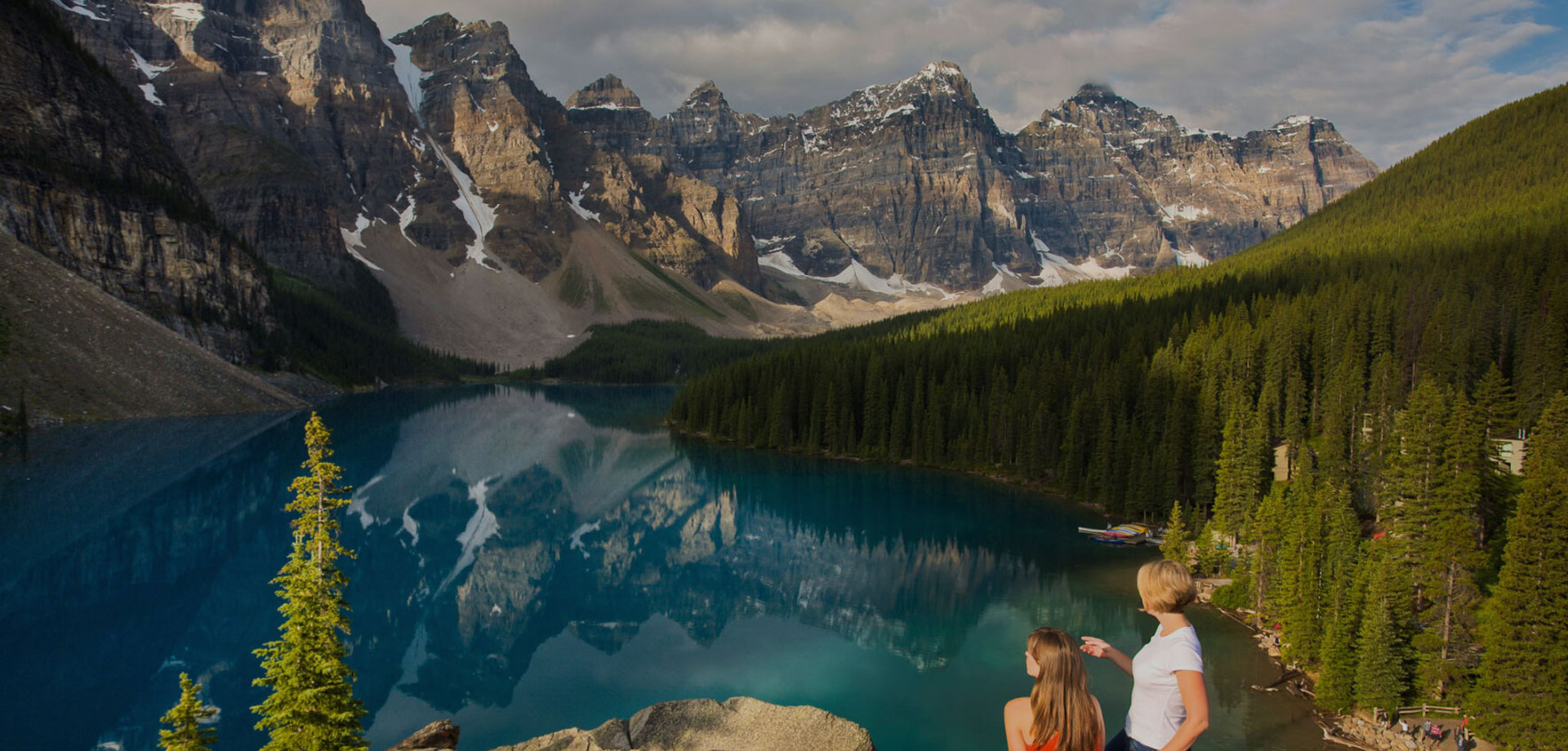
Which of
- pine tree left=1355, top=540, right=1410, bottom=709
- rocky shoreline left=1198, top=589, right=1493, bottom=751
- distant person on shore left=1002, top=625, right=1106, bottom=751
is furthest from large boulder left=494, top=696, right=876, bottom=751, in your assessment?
pine tree left=1355, top=540, right=1410, bottom=709

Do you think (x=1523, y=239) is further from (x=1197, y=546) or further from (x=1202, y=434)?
(x=1197, y=546)

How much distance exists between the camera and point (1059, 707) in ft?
19.2

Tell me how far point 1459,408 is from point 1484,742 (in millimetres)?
13223

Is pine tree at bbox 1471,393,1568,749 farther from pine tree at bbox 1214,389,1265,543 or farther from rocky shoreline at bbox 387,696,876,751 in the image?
pine tree at bbox 1214,389,1265,543

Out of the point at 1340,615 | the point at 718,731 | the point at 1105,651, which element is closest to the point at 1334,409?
the point at 1340,615

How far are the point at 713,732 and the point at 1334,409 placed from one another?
4437 centimetres

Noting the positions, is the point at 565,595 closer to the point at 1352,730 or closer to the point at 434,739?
the point at 434,739

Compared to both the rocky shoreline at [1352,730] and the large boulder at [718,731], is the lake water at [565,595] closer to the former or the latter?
the rocky shoreline at [1352,730]

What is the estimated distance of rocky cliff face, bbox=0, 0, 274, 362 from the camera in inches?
3809

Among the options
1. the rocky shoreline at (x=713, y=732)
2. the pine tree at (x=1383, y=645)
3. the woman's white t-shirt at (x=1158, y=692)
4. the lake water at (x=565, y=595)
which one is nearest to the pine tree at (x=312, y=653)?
the rocky shoreline at (x=713, y=732)

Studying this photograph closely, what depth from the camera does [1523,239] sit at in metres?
63.4

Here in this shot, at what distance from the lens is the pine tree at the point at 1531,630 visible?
A: 19.5 metres

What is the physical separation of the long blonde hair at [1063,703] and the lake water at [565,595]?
1891 cm

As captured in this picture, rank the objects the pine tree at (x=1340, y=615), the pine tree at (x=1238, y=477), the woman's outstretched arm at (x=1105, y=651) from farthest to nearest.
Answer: the pine tree at (x=1238, y=477) → the pine tree at (x=1340, y=615) → the woman's outstretched arm at (x=1105, y=651)
